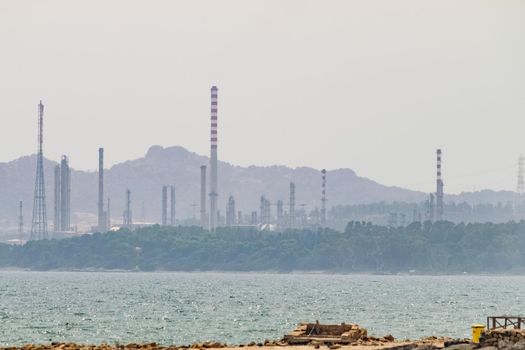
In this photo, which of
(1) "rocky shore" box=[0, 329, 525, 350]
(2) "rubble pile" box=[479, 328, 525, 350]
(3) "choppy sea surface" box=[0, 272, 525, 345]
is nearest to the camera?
(2) "rubble pile" box=[479, 328, 525, 350]

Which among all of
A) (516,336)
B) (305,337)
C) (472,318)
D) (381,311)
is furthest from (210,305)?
(516,336)

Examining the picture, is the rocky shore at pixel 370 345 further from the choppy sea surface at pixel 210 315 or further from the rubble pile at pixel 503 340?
the choppy sea surface at pixel 210 315

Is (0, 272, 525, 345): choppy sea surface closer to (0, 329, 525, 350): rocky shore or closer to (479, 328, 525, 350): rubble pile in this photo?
(0, 329, 525, 350): rocky shore

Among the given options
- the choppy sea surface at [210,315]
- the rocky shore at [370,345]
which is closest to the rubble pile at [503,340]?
the rocky shore at [370,345]

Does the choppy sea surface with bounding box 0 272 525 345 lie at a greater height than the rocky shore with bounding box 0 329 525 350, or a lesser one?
lesser

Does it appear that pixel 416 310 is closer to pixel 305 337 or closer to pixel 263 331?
pixel 263 331

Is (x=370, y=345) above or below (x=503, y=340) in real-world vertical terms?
below

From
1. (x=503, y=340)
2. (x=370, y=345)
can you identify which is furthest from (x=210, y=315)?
(x=503, y=340)

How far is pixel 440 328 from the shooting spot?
299ft

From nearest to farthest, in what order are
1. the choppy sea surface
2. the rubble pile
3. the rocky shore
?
the rubble pile
the rocky shore
the choppy sea surface

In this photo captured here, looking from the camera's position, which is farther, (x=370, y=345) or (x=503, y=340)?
(x=370, y=345)

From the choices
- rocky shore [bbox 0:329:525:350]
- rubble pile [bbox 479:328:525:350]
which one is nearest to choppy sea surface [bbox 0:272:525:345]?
rocky shore [bbox 0:329:525:350]

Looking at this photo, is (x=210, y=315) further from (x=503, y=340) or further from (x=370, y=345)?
(x=503, y=340)

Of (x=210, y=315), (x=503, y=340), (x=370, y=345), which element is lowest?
(x=210, y=315)
